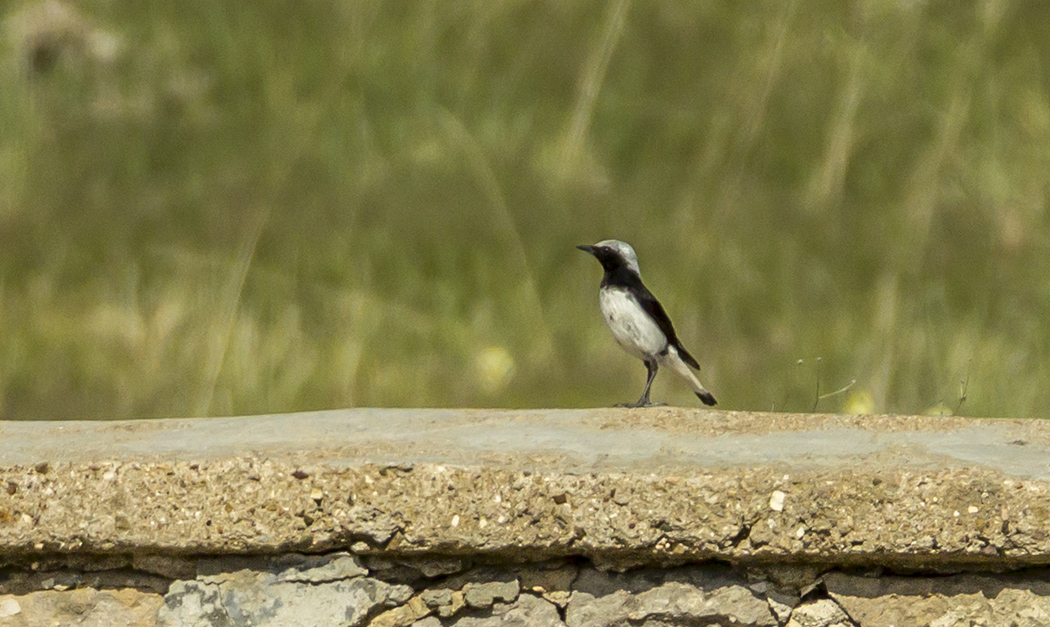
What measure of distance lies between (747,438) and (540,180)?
6.39 feet

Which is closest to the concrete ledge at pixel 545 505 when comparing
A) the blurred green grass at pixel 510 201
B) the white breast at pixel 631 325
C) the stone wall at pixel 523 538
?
the stone wall at pixel 523 538

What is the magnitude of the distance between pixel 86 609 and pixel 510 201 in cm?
227

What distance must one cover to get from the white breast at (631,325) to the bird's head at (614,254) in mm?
93

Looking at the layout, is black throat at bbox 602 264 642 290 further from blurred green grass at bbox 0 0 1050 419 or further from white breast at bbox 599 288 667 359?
blurred green grass at bbox 0 0 1050 419

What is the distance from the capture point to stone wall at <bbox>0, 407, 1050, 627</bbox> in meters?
2.15

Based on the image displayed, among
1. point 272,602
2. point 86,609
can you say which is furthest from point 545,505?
point 86,609

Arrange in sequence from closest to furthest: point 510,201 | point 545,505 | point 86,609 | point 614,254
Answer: point 545,505 → point 86,609 → point 614,254 → point 510,201

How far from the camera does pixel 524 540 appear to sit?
2.18 meters

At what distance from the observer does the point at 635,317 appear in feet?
11.4

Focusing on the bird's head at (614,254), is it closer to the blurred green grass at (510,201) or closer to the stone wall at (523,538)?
the blurred green grass at (510,201)

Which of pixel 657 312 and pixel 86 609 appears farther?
pixel 657 312

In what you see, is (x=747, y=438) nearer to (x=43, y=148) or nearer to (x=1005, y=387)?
(x=1005, y=387)

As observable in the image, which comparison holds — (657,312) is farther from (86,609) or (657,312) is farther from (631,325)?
(86,609)

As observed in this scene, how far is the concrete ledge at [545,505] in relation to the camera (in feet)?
7.02
